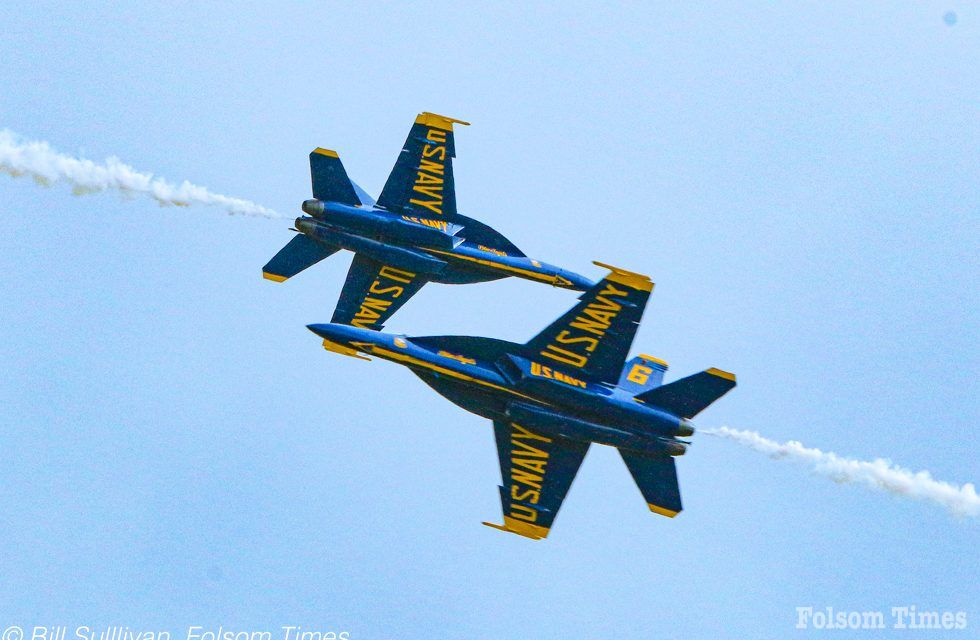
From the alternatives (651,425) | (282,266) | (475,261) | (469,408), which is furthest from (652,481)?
(282,266)

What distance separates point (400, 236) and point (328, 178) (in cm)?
335

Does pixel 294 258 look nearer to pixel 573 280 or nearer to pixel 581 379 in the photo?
pixel 573 280

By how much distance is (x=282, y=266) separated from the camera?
62.3 metres

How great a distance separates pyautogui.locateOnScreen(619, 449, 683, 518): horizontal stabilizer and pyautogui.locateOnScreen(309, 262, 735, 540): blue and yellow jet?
0.14 ft

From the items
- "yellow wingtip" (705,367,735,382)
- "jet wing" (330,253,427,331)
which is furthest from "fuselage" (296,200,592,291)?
"yellow wingtip" (705,367,735,382)

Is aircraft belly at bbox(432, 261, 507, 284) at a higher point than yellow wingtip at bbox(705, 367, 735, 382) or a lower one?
higher

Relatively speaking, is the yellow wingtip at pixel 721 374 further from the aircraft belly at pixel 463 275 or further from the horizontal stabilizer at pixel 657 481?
the aircraft belly at pixel 463 275

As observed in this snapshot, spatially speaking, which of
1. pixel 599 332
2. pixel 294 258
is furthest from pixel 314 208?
pixel 599 332

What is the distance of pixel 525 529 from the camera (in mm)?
Answer: 56812

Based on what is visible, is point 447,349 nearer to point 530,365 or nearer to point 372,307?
point 530,365

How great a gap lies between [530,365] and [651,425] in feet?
14.1

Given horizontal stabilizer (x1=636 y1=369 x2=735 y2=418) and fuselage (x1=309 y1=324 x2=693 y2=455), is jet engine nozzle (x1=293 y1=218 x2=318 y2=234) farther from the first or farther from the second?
horizontal stabilizer (x1=636 y1=369 x2=735 y2=418)

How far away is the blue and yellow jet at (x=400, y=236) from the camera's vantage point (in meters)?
61.6

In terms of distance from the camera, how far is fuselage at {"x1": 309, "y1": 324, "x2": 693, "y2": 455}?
178ft
